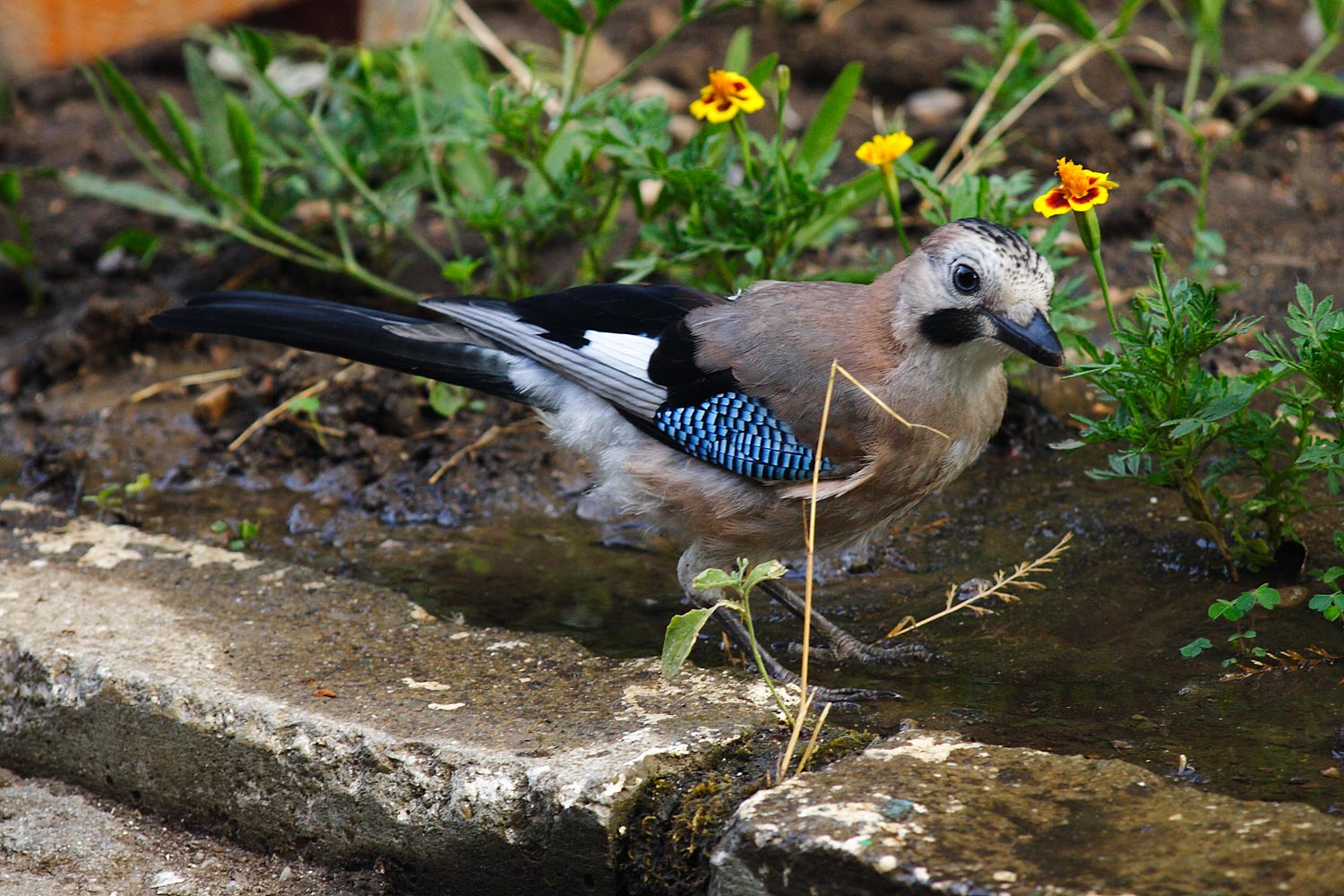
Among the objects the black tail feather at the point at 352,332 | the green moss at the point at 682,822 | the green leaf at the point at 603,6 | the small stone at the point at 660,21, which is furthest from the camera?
the small stone at the point at 660,21

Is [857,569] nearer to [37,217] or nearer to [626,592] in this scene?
[626,592]

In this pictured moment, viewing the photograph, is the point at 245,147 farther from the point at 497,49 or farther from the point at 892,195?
the point at 892,195

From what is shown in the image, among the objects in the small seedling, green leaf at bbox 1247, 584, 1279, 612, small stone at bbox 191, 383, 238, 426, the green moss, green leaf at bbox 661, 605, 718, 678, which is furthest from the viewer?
small stone at bbox 191, 383, 238, 426

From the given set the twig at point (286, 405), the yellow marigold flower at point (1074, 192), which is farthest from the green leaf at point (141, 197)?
the yellow marigold flower at point (1074, 192)

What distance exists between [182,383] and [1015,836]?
3576 millimetres

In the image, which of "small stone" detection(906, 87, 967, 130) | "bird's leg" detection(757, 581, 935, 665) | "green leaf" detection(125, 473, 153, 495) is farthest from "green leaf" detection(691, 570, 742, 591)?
"small stone" detection(906, 87, 967, 130)

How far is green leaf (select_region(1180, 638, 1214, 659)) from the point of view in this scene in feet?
10.0

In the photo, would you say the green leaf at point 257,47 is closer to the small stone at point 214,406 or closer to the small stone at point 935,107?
the small stone at point 214,406

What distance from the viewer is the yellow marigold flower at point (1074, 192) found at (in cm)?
302

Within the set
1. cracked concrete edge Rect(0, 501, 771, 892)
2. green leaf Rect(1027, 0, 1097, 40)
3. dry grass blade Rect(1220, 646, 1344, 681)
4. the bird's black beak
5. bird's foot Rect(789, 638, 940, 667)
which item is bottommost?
cracked concrete edge Rect(0, 501, 771, 892)

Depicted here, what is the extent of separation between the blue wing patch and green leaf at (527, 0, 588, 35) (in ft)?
4.63

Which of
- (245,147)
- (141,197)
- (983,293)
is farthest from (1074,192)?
(141,197)

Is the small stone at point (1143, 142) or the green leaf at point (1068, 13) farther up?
the green leaf at point (1068, 13)

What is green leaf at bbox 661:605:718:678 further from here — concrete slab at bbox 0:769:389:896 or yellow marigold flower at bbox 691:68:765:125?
yellow marigold flower at bbox 691:68:765:125
